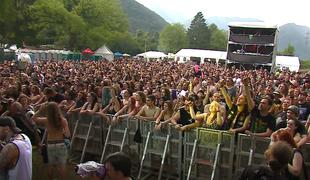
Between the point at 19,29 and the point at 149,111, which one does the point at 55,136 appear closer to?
the point at 149,111

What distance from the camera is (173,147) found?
832cm

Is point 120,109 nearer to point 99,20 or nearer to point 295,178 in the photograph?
point 295,178

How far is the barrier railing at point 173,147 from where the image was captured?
24.2ft

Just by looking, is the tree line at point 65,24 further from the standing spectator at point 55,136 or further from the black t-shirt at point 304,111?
the standing spectator at point 55,136

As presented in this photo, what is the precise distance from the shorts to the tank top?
1.82m

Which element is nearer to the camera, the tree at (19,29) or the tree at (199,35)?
the tree at (19,29)

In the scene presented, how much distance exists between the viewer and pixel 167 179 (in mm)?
8477

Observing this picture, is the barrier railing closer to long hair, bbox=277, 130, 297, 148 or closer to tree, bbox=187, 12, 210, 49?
long hair, bbox=277, 130, 297, 148

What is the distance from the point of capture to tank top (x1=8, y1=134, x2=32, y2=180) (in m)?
4.79

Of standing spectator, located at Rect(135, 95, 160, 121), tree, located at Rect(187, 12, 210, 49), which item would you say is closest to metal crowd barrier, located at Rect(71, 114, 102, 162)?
standing spectator, located at Rect(135, 95, 160, 121)

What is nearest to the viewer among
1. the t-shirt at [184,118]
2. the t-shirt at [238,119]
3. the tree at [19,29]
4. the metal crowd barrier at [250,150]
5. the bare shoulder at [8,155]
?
the bare shoulder at [8,155]

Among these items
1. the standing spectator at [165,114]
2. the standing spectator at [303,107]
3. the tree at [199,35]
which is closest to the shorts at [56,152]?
the standing spectator at [165,114]

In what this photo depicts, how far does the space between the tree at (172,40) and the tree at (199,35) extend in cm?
193

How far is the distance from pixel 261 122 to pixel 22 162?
13.4ft
